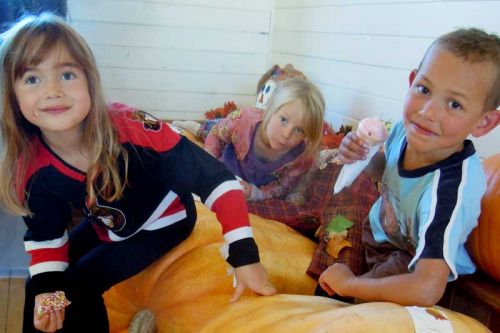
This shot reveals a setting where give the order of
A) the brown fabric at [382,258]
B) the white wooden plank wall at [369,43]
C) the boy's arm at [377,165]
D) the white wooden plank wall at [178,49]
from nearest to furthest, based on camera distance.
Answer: the brown fabric at [382,258] → the boy's arm at [377,165] → the white wooden plank wall at [369,43] → the white wooden plank wall at [178,49]

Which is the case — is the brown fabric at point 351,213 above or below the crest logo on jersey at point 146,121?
below

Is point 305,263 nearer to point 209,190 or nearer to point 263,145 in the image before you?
point 209,190

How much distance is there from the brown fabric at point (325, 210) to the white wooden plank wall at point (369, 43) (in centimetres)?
40

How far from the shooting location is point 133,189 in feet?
3.96

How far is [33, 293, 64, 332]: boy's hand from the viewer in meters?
1.13

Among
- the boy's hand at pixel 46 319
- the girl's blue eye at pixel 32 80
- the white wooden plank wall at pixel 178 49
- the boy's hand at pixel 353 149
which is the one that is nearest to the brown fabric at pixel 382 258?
the boy's hand at pixel 353 149

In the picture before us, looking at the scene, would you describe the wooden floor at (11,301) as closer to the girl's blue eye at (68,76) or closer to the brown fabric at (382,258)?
the girl's blue eye at (68,76)

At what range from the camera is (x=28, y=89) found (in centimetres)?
103

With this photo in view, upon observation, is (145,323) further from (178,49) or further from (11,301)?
(178,49)

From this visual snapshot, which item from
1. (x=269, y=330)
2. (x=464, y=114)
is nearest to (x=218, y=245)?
(x=269, y=330)

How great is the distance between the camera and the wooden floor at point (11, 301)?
1304 mm

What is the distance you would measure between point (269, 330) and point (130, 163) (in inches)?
20.9

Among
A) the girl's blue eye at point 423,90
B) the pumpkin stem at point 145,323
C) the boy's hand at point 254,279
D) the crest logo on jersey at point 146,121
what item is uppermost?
the girl's blue eye at point 423,90

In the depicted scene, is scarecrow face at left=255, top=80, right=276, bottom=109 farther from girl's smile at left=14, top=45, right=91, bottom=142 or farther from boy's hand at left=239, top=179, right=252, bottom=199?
girl's smile at left=14, top=45, right=91, bottom=142
